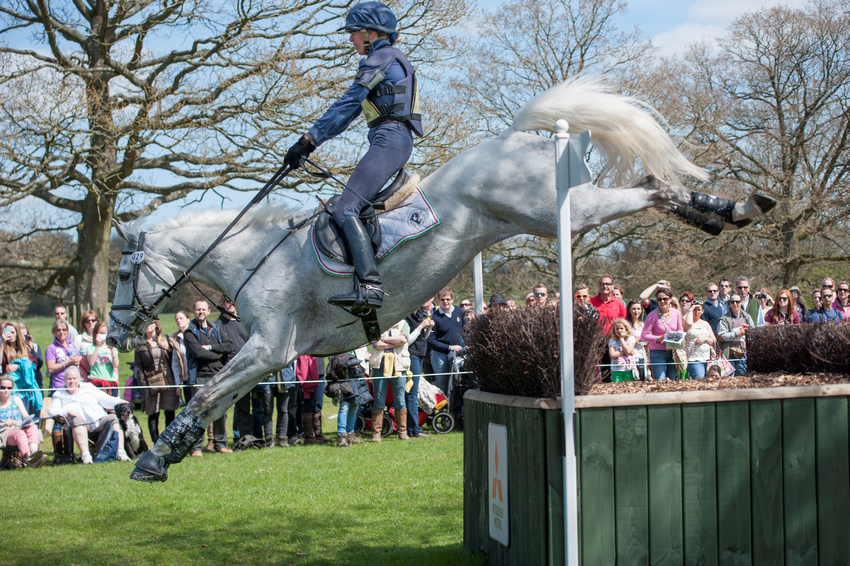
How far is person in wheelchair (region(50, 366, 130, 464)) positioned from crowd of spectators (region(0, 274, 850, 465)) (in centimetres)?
1

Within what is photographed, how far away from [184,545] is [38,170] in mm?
10265

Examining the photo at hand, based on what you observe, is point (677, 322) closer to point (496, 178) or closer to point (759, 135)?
point (496, 178)

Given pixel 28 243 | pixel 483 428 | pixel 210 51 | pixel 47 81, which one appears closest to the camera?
pixel 483 428

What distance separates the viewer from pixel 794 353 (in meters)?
4.58

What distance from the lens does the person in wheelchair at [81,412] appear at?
9672 mm

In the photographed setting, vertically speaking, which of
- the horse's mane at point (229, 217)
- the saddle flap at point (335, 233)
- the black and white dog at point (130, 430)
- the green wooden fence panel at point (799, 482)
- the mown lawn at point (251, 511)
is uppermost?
the horse's mane at point (229, 217)

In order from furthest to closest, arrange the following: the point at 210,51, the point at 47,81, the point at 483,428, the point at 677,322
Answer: the point at 210,51
the point at 47,81
the point at 677,322
the point at 483,428

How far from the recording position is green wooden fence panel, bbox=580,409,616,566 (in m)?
3.71

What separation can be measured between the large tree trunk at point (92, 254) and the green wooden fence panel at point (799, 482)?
14808mm

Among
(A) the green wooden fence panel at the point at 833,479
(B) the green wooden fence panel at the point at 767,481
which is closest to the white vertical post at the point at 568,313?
(B) the green wooden fence panel at the point at 767,481

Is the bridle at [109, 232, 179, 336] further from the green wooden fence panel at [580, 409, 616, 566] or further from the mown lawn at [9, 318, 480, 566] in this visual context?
the green wooden fence panel at [580, 409, 616, 566]

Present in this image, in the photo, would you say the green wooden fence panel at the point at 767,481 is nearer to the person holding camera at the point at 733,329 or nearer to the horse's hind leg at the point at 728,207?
the horse's hind leg at the point at 728,207

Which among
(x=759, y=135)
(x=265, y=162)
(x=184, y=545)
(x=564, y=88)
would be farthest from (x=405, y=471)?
(x=759, y=135)

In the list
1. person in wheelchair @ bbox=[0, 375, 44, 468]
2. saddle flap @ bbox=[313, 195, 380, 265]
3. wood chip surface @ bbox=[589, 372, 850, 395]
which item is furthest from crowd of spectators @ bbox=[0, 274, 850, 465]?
saddle flap @ bbox=[313, 195, 380, 265]
